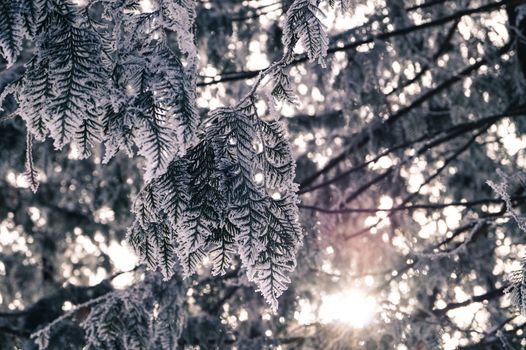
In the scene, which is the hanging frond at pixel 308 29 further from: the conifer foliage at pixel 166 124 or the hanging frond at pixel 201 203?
the hanging frond at pixel 201 203

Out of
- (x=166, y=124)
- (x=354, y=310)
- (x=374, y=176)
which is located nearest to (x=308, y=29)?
(x=166, y=124)

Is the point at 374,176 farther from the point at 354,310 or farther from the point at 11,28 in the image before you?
the point at 11,28

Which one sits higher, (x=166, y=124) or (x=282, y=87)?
(x=282, y=87)

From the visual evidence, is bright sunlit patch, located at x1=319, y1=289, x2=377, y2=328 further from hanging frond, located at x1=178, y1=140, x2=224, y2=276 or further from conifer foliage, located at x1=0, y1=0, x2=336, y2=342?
hanging frond, located at x1=178, y1=140, x2=224, y2=276

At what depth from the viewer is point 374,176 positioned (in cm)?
575

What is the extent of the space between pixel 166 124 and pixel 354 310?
3504 millimetres

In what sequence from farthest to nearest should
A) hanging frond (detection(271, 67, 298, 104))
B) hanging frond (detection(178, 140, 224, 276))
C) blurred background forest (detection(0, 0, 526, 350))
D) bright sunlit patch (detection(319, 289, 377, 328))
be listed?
bright sunlit patch (detection(319, 289, 377, 328)), blurred background forest (detection(0, 0, 526, 350)), hanging frond (detection(271, 67, 298, 104)), hanging frond (detection(178, 140, 224, 276))

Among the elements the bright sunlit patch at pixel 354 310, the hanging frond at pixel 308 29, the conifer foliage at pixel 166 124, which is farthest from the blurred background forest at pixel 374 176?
the hanging frond at pixel 308 29

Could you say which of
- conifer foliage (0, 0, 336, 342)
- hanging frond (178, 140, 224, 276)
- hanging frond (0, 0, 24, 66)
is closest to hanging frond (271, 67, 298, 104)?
conifer foliage (0, 0, 336, 342)

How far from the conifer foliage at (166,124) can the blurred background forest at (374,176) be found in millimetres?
1172

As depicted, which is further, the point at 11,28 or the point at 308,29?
the point at 308,29

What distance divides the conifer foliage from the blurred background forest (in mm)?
1172

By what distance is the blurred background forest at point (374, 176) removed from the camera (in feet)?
13.2

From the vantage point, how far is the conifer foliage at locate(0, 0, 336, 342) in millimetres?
1460
